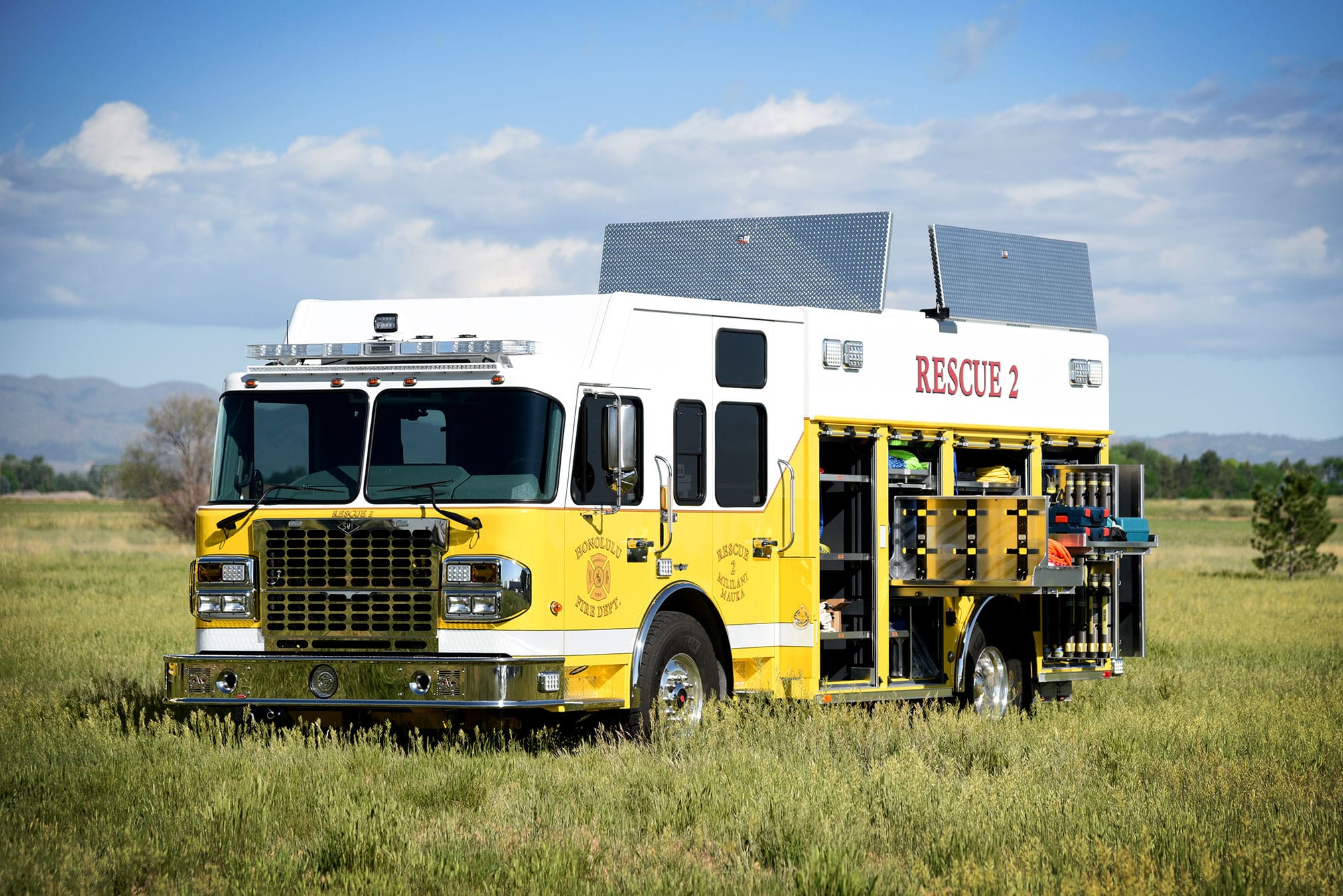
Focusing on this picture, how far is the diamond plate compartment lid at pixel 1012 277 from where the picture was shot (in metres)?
14.3

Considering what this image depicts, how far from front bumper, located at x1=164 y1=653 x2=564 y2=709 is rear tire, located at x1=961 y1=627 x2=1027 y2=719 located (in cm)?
484

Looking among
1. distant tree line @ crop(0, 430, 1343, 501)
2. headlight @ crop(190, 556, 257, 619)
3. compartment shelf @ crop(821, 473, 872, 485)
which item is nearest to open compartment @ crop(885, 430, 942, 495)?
compartment shelf @ crop(821, 473, 872, 485)

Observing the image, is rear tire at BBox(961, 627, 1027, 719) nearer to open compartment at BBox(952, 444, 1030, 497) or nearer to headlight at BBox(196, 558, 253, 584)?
open compartment at BBox(952, 444, 1030, 497)

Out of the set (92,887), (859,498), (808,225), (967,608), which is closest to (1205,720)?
(967,608)

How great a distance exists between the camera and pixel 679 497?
11.7m

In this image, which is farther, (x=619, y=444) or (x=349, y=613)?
(x=619, y=444)

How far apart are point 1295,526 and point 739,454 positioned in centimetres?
3292

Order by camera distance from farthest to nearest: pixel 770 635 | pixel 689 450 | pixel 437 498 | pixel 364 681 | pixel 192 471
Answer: pixel 192 471 → pixel 770 635 → pixel 689 450 → pixel 437 498 → pixel 364 681

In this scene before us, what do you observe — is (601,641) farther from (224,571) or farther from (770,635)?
(224,571)

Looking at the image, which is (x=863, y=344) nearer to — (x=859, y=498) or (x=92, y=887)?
(x=859, y=498)

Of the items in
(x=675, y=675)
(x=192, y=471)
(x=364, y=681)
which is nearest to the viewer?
(x=364, y=681)

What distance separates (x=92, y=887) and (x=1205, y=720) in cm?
876

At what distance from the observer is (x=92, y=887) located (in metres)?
7.55

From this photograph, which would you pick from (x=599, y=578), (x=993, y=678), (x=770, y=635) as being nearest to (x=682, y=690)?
(x=770, y=635)
